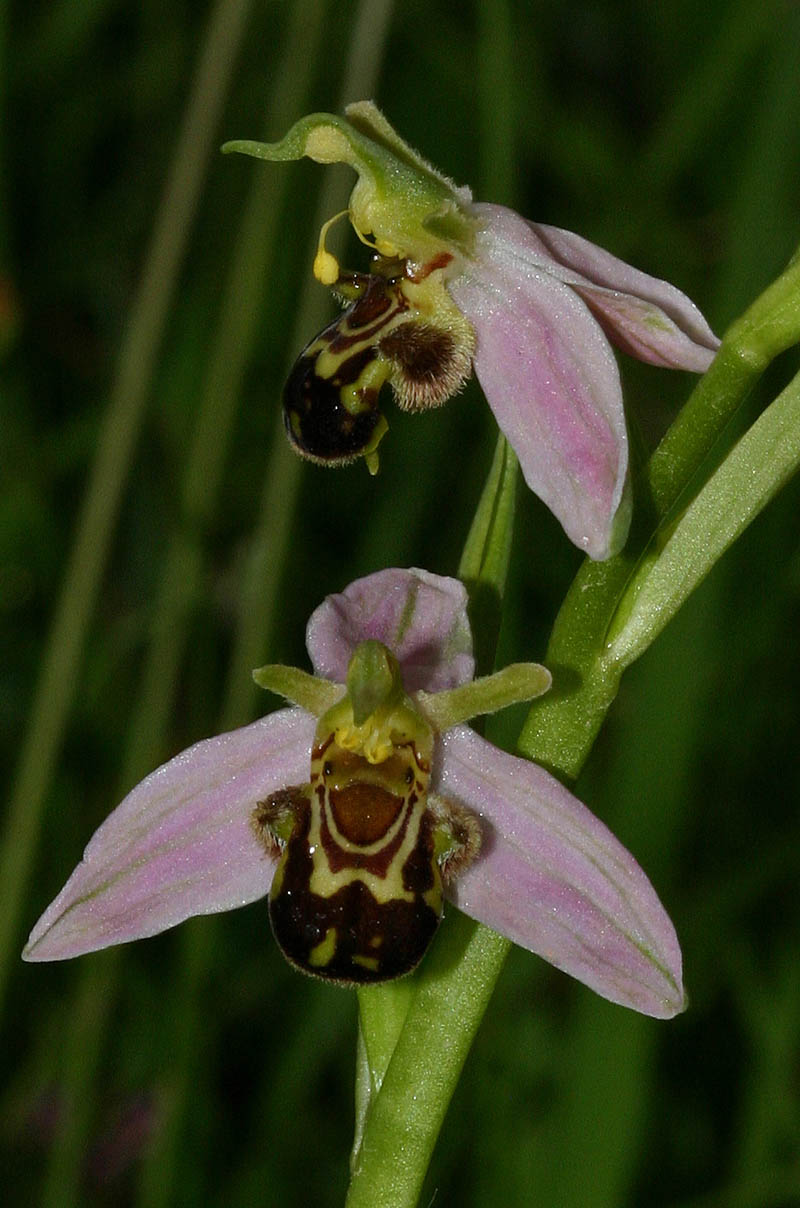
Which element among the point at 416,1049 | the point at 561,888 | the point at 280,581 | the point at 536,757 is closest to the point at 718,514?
the point at 536,757

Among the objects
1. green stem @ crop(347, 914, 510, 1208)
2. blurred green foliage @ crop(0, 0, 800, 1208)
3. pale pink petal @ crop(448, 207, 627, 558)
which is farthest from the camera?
blurred green foliage @ crop(0, 0, 800, 1208)

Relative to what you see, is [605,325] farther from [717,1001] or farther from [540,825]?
[717,1001]

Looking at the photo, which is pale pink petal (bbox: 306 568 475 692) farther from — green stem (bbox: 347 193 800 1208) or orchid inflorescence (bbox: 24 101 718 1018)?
green stem (bbox: 347 193 800 1208)

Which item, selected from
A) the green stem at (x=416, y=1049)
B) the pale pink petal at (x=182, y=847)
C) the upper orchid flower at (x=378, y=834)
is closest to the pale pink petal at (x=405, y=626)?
the upper orchid flower at (x=378, y=834)

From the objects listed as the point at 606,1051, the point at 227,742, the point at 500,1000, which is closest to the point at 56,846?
the point at 500,1000

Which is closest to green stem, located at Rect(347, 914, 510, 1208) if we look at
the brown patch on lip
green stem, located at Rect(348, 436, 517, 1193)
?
green stem, located at Rect(348, 436, 517, 1193)

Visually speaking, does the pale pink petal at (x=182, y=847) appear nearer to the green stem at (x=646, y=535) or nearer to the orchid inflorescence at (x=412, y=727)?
the orchid inflorescence at (x=412, y=727)

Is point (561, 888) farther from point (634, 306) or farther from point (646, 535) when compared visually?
point (634, 306)
